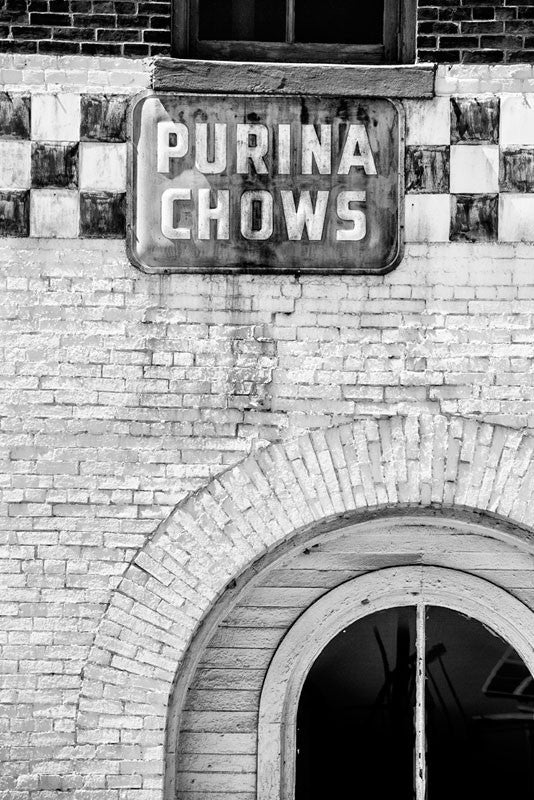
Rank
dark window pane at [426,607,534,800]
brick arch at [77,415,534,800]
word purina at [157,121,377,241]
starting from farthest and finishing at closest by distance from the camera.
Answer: dark window pane at [426,607,534,800] < word purina at [157,121,377,241] < brick arch at [77,415,534,800]

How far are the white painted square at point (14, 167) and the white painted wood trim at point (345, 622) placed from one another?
2545mm

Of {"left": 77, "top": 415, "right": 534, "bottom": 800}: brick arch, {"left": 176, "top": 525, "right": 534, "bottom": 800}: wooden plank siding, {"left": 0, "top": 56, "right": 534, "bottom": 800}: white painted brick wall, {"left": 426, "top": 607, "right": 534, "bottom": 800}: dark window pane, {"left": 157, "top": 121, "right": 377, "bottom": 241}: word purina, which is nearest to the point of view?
{"left": 77, "top": 415, "right": 534, "bottom": 800}: brick arch

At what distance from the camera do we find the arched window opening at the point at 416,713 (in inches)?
201

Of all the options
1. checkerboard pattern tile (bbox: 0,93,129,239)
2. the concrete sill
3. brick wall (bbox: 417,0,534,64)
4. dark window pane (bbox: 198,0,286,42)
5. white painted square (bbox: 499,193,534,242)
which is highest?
dark window pane (bbox: 198,0,286,42)

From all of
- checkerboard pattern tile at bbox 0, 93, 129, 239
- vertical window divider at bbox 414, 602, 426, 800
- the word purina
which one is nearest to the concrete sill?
the word purina

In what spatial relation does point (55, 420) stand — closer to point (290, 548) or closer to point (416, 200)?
point (290, 548)

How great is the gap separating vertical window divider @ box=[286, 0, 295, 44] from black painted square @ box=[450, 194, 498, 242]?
1148 millimetres

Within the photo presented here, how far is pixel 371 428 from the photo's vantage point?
4762mm

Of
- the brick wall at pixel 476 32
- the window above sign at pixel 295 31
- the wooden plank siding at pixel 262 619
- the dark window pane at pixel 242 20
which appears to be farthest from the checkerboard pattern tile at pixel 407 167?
the wooden plank siding at pixel 262 619

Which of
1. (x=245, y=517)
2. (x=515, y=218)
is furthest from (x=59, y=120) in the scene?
(x=515, y=218)

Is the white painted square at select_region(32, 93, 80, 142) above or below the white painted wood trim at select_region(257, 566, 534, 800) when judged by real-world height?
above

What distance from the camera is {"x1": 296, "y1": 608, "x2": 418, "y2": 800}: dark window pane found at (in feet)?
16.8

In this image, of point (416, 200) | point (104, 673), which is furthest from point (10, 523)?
point (416, 200)

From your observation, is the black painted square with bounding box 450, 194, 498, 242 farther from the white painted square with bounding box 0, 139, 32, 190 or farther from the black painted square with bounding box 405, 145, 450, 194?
the white painted square with bounding box 0, 139, 32, 190
